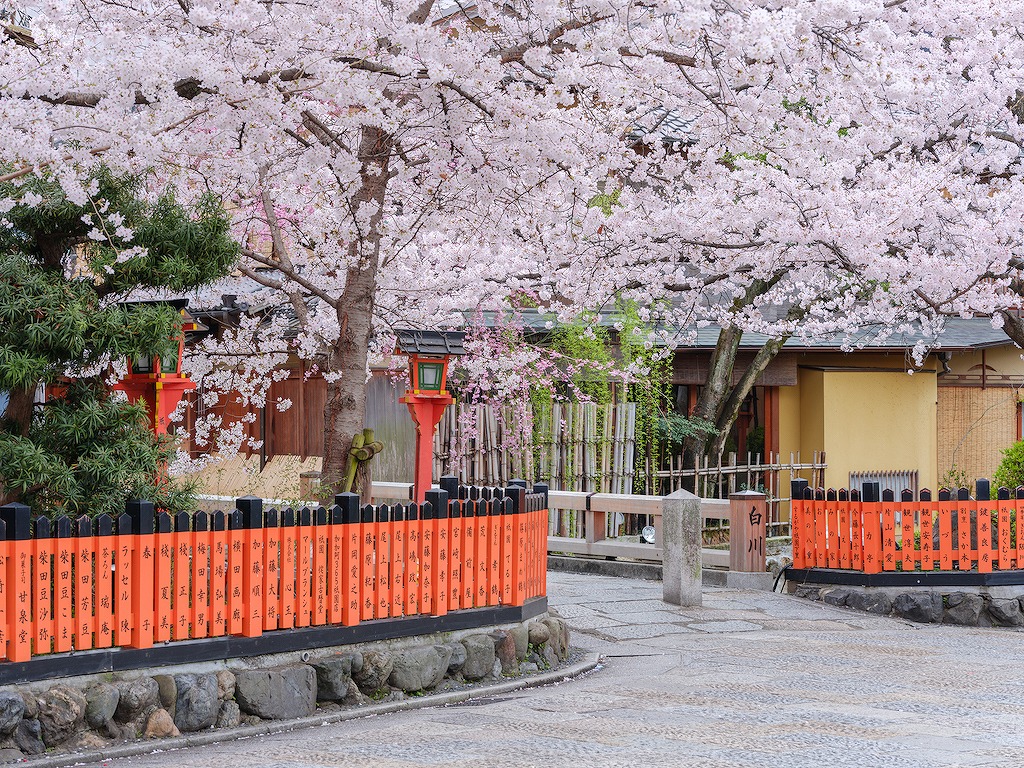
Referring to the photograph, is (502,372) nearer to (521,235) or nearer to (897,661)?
(521,235)

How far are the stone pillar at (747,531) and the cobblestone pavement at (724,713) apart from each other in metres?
2.51

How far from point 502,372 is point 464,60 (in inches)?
372

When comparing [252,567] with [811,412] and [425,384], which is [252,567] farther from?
[811,412]

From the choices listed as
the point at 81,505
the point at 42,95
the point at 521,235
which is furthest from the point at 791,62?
the point at 521,235

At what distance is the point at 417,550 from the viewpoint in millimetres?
9156

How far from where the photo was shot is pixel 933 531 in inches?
531

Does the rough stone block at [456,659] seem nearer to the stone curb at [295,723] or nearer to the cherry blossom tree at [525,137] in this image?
the stone curb at [295,723]

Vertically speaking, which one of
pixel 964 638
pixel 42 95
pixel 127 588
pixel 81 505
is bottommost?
pixel 964 638

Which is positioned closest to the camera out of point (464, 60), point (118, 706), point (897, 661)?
point (118, 706)

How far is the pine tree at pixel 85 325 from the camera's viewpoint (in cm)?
754

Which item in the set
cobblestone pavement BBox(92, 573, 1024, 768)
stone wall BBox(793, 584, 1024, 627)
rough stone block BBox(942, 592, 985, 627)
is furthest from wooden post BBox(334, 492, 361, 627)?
rough stone block BBox(942, 592, 985, 627)

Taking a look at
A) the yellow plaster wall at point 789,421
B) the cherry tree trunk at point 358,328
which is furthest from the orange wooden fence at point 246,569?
the yellow plaster wall at point 789,421

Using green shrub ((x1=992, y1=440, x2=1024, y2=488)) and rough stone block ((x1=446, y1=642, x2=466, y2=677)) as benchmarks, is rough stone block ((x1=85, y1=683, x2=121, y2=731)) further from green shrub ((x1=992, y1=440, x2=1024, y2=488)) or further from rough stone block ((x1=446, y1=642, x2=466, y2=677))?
green shrub ((x1=992, y1=440, x2=1024, y2=488))

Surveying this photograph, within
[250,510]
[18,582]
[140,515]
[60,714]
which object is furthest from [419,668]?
[18,582]
